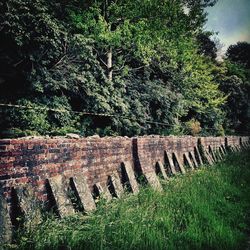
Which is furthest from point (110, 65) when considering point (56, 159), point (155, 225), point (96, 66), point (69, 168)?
point (155, 225)

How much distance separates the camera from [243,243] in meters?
4.16

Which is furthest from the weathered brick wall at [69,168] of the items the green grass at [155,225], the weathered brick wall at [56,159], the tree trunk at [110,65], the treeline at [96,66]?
the tree trunk at [110,65]

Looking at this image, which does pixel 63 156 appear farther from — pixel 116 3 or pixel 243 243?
pixel 116 3

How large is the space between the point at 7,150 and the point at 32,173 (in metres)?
0.52

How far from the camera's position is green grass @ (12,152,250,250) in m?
3.54

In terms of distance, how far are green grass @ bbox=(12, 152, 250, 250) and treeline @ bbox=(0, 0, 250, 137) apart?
284 centimetres

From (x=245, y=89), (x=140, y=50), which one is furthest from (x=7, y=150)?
(x=245, y=89)

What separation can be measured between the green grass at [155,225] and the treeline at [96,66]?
9.31 feet

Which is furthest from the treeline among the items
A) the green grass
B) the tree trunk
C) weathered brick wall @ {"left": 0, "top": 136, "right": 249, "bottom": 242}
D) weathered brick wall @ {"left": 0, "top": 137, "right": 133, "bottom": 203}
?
the green grass

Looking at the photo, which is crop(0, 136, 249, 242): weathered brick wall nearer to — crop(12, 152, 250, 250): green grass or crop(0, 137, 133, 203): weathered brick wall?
crop(0, 137, 133, 203): weathered brick wall

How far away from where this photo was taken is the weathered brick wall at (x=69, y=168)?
12.6 ft

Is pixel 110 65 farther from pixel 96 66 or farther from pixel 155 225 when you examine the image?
pixel 155 225

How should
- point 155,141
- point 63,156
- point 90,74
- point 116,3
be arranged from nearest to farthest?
point 63,156 → point 155,141 → point 90,74 → point 116,3

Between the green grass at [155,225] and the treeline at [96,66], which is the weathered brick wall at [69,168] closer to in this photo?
the green grass at [155,225]
